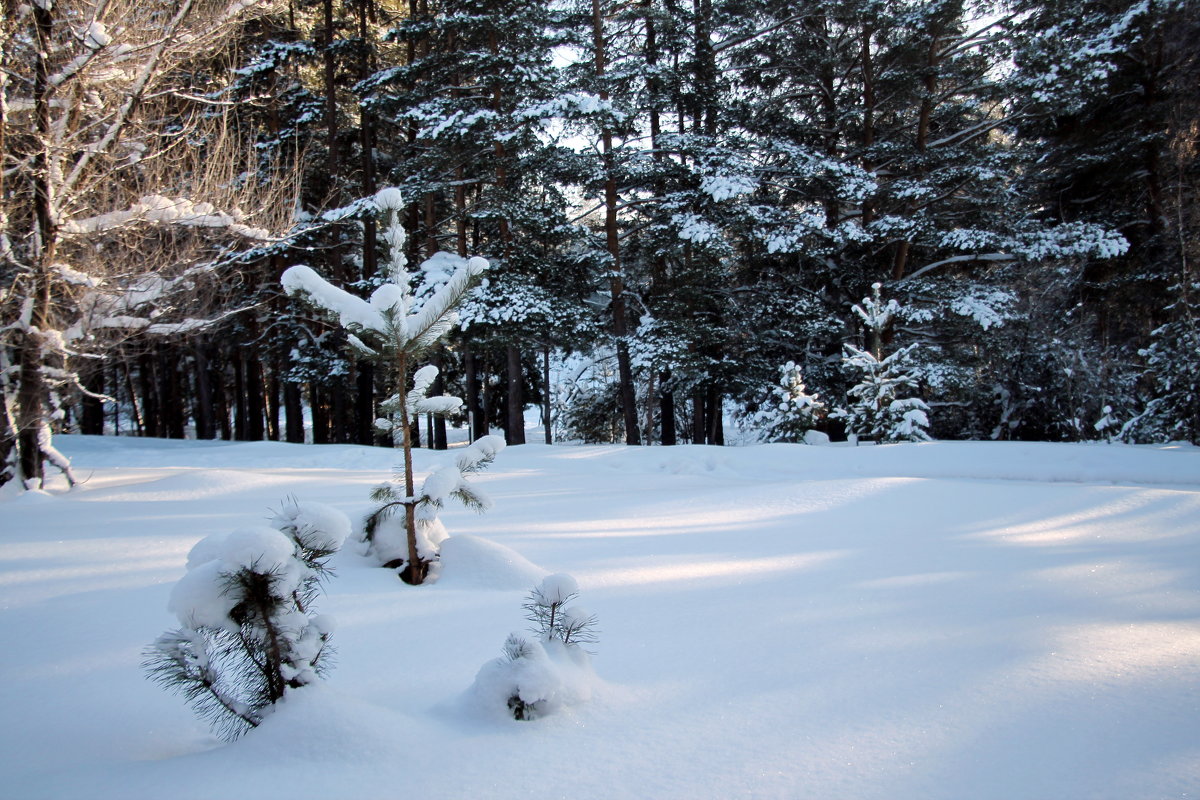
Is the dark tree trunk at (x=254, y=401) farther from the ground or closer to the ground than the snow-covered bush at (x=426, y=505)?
farther from the ground

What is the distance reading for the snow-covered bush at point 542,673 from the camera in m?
2.06

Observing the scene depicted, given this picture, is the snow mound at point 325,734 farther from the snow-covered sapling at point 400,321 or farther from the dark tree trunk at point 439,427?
the dark tree trunk at point 439,427

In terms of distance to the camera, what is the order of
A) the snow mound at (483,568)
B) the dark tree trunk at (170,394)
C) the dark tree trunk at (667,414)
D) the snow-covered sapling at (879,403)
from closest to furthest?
1. the snow mound at (483,568)
2. the snow-covered sapling at (879,403)
3. the dark tree trunk at (667,414)
4. the dark tree trunk at (170,394)

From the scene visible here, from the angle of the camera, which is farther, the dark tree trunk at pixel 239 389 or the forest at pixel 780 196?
the dark tree trunk at pixel 239 389

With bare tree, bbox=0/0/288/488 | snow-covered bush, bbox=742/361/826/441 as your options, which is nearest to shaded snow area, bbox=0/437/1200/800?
bare tree, bbox=0/0/288/488

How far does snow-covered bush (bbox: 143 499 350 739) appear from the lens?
1.85 meters

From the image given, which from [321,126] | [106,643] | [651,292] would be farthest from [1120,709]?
[321,126]

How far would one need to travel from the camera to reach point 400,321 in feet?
10.5

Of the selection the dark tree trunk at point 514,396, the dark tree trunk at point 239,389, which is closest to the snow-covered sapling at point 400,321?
the dark tree trunk at point 514,396

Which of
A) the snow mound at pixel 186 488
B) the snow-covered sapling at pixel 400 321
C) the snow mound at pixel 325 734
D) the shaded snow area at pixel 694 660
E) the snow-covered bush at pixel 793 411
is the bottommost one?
the shaded snow area at pixel 694 660

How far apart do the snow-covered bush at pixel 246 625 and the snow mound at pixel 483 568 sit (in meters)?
1.47

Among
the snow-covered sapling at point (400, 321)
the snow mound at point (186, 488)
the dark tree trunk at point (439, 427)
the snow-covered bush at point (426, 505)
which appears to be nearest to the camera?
the snow-covered sapling at point (400, 321)

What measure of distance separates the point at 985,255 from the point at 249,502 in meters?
14.3

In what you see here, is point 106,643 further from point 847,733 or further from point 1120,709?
point 1120,709
